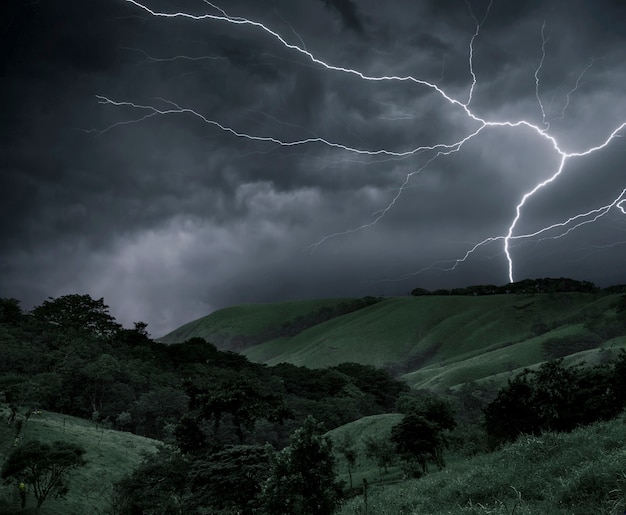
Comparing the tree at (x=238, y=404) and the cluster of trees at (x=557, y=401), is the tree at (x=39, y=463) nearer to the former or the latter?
the tree at (x=238, y=404)

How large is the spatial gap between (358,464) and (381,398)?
55255 mm

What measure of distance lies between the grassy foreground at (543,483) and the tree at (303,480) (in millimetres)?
3660

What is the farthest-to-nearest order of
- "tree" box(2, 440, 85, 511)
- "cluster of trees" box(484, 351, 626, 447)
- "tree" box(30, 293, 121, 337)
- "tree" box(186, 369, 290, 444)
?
"tree" box(30, 293, 121, 337) < "tree" box(186, 369, 290, 444) < "tree" box(2, 440, 85, 511) < "cluster of trees" box(484, 351, 626, 447)

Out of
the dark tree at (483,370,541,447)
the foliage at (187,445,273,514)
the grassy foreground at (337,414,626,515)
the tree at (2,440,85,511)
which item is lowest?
the dark tree at (483,370,541,447)

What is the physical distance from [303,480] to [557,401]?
67.0ft

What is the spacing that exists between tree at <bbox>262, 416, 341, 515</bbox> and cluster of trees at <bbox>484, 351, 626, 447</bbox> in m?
15.6

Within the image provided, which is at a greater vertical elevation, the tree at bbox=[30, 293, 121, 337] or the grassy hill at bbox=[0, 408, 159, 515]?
the tree at bbox=[30, 293, 121, 337]

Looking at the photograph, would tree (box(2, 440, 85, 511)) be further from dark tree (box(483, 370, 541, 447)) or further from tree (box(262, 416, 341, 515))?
dark tree (box(483, 370, 541, 447))

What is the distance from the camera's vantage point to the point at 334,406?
89250 millimetres

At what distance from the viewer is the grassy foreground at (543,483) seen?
10266 millimetres

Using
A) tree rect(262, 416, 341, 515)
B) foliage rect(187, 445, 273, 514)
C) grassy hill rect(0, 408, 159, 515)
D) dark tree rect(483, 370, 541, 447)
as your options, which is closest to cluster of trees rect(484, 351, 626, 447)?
dark tree rect(483, 370, 541, 447)

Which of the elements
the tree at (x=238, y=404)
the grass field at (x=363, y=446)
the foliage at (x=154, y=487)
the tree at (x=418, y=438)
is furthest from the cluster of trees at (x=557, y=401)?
the foliage at (x=154, y=487)

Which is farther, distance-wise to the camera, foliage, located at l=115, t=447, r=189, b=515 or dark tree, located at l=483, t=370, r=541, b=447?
dark tree, located at l=483, t=370, r=541, b=447

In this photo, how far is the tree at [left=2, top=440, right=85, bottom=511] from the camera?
107ft
